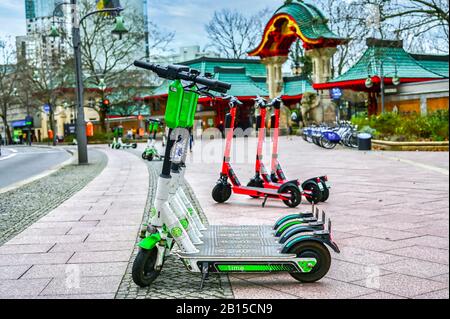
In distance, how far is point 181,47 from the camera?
461cm

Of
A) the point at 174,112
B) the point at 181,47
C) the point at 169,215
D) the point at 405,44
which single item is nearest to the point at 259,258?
the point at 169,215

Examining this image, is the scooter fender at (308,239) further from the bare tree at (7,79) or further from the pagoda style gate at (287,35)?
the pagoda style gate at (287,35)

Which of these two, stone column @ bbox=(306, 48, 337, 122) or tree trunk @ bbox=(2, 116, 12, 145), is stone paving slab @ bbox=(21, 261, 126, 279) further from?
stone column @ bbox=(306, 48, 337, 122)

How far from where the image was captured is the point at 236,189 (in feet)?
27.0

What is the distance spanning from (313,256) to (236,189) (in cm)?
439

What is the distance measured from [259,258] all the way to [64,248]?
2091 millimetres

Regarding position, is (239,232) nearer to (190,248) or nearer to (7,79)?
(190,248)

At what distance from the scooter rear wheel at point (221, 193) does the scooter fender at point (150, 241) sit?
14.2 ft

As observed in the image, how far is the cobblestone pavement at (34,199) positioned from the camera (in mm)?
6555

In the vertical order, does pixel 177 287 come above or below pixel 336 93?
below

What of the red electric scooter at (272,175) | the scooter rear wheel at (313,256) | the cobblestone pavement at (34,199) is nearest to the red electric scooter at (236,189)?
Answer: the red electric scooter at (272,175)

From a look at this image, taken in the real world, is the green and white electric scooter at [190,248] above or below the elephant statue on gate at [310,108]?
below

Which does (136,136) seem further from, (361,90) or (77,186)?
(77,186)

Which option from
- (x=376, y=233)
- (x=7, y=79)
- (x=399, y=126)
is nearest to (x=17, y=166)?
(x=399, y=126)
